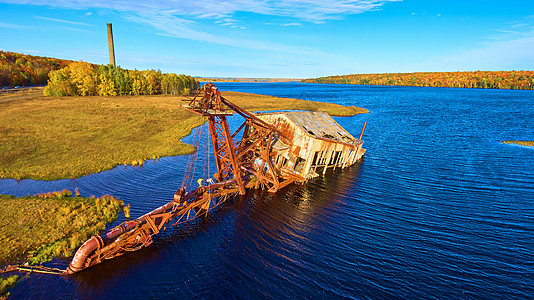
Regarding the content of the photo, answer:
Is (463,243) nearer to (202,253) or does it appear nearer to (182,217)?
(202,253)

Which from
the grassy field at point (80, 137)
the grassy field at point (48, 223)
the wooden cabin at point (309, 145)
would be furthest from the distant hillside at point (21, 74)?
the wooden cabin at point (309, 145)

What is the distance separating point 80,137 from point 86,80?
74232 mm

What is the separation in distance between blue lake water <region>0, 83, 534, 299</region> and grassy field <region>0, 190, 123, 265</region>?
1.82 metres

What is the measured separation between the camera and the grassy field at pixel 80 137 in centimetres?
3538

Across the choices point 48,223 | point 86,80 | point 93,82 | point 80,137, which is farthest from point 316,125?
point 93,82

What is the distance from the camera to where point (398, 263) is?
19.4 metres

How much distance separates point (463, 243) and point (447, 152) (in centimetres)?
3022

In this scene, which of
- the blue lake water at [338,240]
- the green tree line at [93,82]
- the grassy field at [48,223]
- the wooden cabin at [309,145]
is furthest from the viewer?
the green tree line at [93,82]

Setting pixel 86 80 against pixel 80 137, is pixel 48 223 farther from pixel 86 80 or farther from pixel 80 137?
pixel 86 80

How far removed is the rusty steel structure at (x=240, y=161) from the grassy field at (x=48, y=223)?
203 cm

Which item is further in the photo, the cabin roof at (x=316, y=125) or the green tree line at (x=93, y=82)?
the green tree line at (x=93, y=82)

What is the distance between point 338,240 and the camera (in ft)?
72.1

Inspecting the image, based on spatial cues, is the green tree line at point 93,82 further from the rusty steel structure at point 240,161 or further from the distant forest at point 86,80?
the rusty steel structure at point 240,161

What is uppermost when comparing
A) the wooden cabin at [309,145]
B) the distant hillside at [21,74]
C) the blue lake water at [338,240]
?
the wooden cabin at [309,145]
